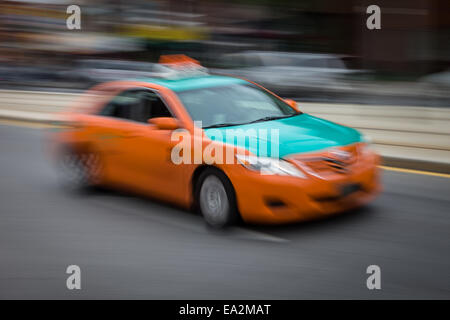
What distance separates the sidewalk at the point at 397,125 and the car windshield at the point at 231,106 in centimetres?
231

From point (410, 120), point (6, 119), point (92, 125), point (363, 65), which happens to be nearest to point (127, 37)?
point (363, 65)

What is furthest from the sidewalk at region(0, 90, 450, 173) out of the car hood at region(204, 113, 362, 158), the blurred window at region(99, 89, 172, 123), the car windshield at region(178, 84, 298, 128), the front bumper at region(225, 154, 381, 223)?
the front bumper at region(225, 154, 381, 223)

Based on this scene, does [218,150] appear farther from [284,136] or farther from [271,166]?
[284,136]

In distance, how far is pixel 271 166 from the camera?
617 centimetres

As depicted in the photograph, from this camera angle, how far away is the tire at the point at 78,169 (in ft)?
26.8

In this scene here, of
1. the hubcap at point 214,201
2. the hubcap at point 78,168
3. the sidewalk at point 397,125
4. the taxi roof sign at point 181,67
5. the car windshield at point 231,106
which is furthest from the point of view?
the sidewalk at point 397,125

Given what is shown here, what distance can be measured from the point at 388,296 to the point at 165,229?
2.61m

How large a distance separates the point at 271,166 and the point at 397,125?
678 cm

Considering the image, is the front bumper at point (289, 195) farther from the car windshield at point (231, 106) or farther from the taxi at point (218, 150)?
the car windshield at point (231, 106)
